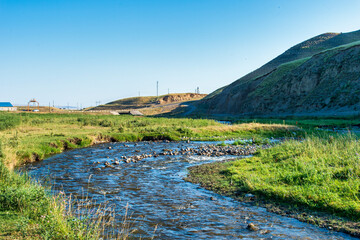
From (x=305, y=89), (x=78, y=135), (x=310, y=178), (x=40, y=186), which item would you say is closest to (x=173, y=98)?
(x=305, y=89)

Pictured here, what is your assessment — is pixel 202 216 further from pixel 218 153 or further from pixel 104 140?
pixel 104 140

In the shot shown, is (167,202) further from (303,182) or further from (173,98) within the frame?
(173,98)

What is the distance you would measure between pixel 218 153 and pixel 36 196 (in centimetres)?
1523

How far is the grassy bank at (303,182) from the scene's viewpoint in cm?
843

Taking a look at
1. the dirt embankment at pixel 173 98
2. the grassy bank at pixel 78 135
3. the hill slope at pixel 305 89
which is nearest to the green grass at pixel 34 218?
the grassy bank at pixel 78 135

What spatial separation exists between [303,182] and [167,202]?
5.33 m

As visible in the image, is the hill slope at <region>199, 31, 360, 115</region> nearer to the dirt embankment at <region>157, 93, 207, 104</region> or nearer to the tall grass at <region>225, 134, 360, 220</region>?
the tall grass at <region>225, 134, 360, 220</region>

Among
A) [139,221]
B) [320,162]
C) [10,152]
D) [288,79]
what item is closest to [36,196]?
[139,221]

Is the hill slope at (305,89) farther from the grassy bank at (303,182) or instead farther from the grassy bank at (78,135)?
the grassy bank at (303,182)

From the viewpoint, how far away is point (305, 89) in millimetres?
68812

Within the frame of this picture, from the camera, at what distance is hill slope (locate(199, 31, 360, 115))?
58.5m

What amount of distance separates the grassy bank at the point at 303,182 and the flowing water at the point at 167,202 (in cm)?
69

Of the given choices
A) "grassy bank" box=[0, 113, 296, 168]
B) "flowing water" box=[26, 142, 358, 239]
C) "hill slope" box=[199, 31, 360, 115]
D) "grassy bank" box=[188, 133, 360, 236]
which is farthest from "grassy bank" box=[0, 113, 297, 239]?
"hill slope" box=[199, 31, 360, 115]

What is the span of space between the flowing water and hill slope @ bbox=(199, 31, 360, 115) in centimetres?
5099
